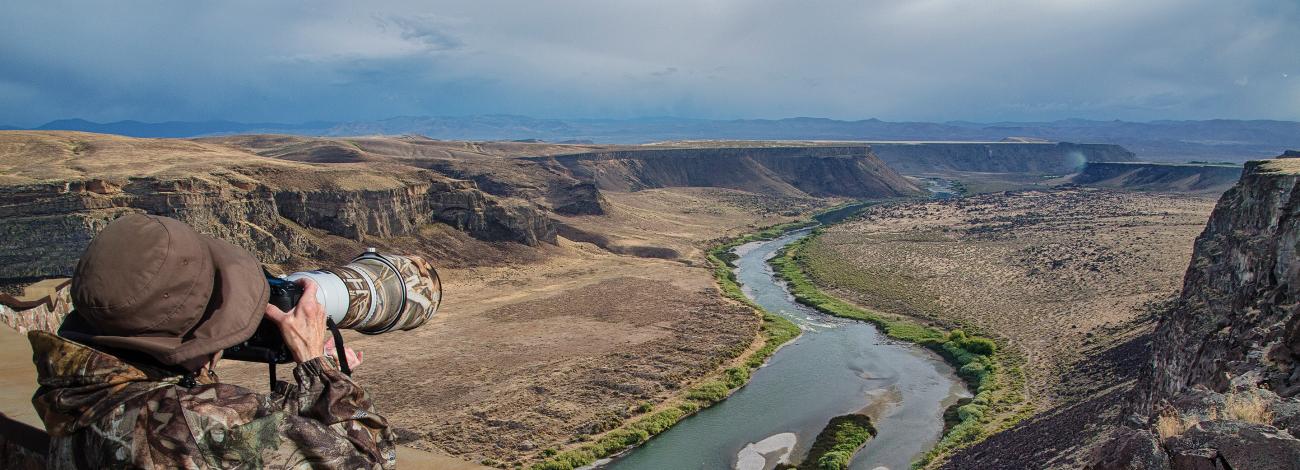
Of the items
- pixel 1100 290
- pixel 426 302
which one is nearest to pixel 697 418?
pixel 426 302

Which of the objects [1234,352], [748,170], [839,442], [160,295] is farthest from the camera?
[748,170]

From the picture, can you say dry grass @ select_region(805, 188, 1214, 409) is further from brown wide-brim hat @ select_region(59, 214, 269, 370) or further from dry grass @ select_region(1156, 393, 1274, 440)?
brown wide-brim hat @ select_region(59, 214, 269, 370)

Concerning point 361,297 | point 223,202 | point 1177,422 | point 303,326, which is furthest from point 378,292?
point 223,202

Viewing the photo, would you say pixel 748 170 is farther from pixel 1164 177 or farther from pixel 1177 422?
pixel 1177 422

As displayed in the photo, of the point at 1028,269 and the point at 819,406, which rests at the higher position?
the point at 1028,269

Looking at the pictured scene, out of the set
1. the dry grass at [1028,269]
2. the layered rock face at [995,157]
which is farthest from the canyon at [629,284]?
the layered rock face at [995,157]

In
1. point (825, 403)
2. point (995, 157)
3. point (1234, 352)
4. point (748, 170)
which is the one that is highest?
point (1234, 352)
